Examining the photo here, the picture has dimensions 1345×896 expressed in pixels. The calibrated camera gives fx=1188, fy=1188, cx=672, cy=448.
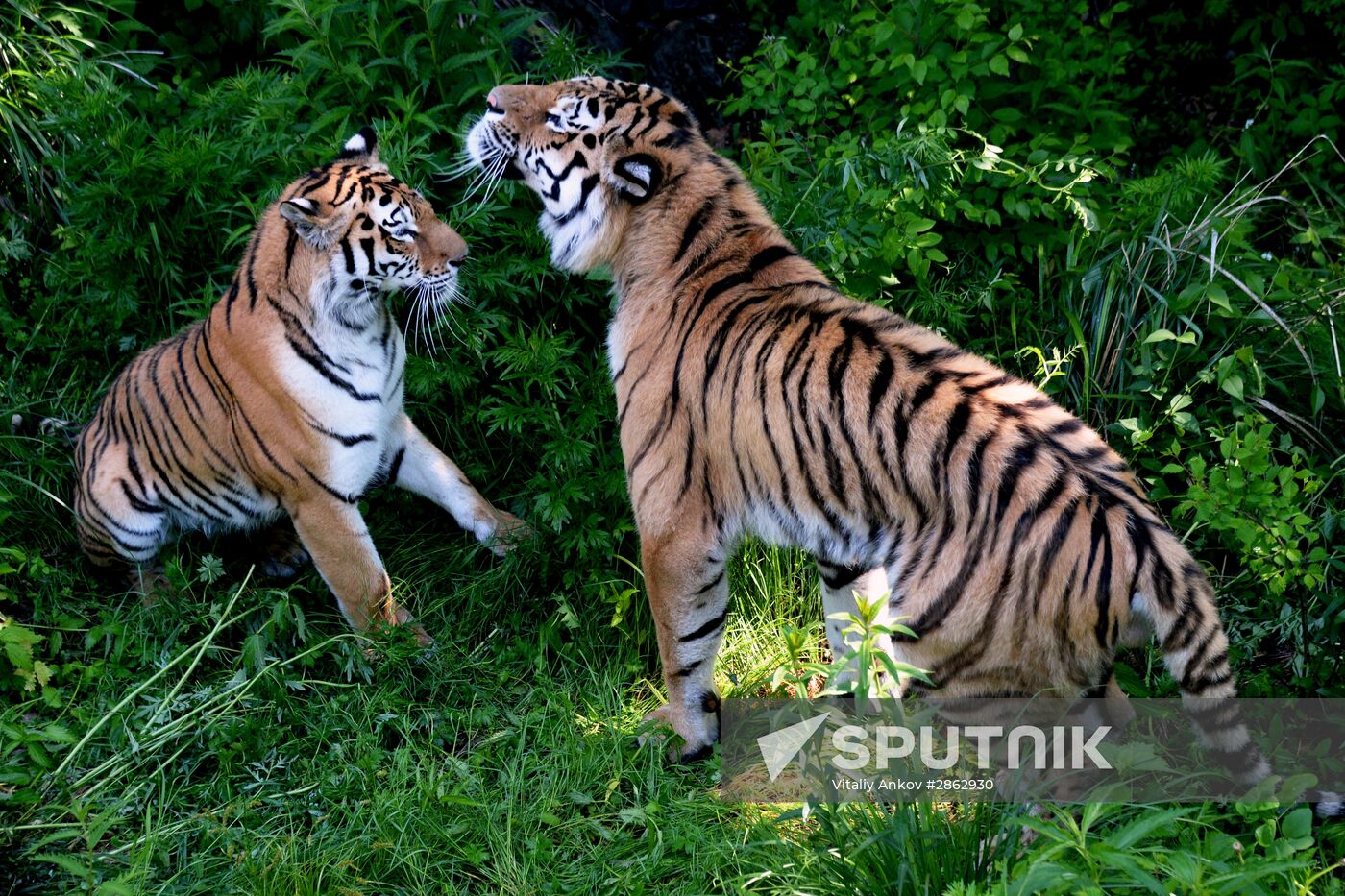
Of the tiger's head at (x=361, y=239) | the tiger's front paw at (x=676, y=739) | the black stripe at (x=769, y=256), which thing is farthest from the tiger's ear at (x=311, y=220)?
the tiger's front paw at (x=676, y=739)

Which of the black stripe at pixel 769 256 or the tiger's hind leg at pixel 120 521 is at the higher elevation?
the black stripe at pixel 769 256

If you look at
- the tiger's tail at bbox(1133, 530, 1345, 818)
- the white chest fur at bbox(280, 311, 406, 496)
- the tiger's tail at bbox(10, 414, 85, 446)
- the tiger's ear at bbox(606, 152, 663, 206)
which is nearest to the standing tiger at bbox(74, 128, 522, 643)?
the white chest fur at bbox(280, 311, 406, 496)

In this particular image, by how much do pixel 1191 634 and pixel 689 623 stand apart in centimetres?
137

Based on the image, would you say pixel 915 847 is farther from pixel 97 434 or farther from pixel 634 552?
pixel 97 434

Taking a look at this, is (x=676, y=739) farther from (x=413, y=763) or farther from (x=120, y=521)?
(x=120, y=521)

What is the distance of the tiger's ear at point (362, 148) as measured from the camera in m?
3.80

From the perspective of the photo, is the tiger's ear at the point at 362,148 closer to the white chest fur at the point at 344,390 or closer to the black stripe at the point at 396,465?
→ the white chest fur at the point at 344,390

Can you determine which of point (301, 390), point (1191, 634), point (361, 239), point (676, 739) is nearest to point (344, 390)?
point (301, 390)

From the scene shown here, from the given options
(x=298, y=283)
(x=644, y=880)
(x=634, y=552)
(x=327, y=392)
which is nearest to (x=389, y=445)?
(x=327, y=392)

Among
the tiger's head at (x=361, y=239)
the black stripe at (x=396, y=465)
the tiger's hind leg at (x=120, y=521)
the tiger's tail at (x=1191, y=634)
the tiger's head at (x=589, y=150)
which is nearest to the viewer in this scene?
the tiger's tail at (x=1191, y=634)

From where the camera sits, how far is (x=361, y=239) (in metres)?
3.65

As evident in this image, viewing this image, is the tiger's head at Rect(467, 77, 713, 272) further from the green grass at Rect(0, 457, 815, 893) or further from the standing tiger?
the green grass at Rect(0, 457, 815, 893)

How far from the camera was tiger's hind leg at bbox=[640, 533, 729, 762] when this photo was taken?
3.30 m

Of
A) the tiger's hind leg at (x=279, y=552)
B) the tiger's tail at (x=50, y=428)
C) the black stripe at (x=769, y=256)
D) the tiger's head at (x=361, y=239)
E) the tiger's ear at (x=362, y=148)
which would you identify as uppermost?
the black stripe at (x=769, y=256)
